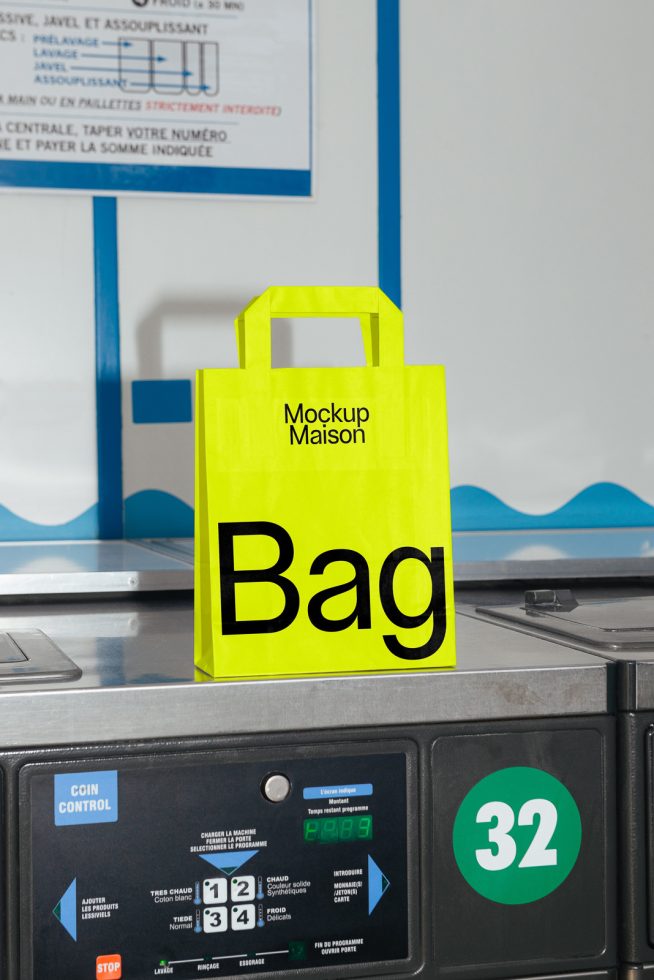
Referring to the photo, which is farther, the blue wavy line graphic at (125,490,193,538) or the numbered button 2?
the blue wavy line graphic at (125,490,193,538)

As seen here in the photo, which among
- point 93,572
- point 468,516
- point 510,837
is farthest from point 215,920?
point 468,516

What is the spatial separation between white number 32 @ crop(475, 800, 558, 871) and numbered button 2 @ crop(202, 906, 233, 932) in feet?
0.65

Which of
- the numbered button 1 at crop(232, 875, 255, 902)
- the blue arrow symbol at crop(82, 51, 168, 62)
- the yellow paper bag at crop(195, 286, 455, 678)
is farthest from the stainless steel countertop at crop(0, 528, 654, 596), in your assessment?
the blue arrow symbol at crop(82, 51, 168, 62)

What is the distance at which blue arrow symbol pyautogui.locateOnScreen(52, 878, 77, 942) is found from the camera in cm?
Result: 80

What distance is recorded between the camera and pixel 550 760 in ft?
2.96

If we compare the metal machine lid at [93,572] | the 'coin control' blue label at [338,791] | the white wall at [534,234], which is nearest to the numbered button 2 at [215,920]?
the 'coin control' blue label at [338,791]

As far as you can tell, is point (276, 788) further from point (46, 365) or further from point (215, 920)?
point (46, 365)

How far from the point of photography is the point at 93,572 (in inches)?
52.5

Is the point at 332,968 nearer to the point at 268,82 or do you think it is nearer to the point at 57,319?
the point at 57,319

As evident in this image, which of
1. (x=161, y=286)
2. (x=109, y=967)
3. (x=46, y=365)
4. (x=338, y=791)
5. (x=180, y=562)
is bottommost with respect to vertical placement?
(x=109, y=967)

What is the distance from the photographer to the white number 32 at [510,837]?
0.89 metres

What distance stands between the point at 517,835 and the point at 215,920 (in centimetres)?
24

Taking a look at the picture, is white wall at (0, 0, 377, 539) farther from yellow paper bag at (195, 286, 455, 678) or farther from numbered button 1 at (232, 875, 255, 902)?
numbered button 1 at (232, 875, 255, 902)

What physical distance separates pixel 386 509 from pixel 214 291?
1129 mm
